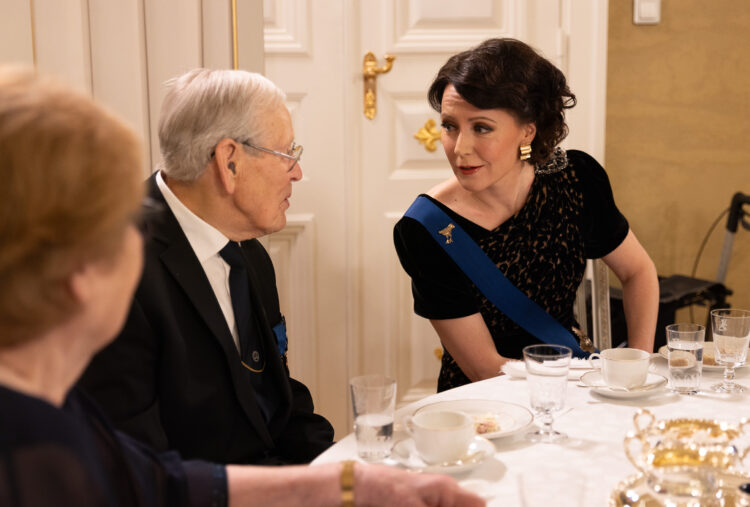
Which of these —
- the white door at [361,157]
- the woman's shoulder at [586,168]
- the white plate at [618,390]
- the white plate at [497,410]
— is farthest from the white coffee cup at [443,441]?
the white door at [361,157]

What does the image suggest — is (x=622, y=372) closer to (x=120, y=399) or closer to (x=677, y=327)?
(x=677, y=327)

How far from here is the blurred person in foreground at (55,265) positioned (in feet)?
2.33

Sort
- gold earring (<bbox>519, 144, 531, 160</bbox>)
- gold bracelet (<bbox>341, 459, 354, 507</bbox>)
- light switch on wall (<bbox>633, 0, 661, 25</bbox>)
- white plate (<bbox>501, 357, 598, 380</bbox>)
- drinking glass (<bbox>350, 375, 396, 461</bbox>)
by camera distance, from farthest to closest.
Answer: light switch on wall (<bbox>633, 0, 661, 25</bbox>) → gold earring (<bbox>519, 144, 531, 160</bbox>) → white plate (<bbox>501, 357, 598, 380</bbox>) → drinking glass (<bbox>350, 375, 396, 461</bbox>) → gold bracelet (<bbox>341, 459, 354, 507</bbox>)

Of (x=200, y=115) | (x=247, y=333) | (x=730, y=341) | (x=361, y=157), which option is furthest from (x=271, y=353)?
(x=361, y=157)

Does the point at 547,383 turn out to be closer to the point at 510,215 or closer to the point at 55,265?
the point at 55,265

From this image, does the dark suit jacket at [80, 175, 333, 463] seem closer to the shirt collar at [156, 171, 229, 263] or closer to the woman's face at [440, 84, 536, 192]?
the shirt collar at [156, 171, 229, 263]

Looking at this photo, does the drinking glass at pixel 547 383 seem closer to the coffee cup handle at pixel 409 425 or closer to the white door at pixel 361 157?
the coffee cup handle at pixel 409 425

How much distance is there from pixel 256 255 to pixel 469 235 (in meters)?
0.59

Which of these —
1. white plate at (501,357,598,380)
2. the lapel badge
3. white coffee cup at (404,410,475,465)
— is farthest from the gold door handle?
white coffee cup at (404,410,475,465)

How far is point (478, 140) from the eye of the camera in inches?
83.9

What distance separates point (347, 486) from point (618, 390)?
62cm

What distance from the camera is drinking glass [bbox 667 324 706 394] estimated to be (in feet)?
4.96

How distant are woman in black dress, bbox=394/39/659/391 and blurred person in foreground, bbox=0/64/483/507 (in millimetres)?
1334

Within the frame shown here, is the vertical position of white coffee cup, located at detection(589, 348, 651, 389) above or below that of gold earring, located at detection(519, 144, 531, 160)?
below
